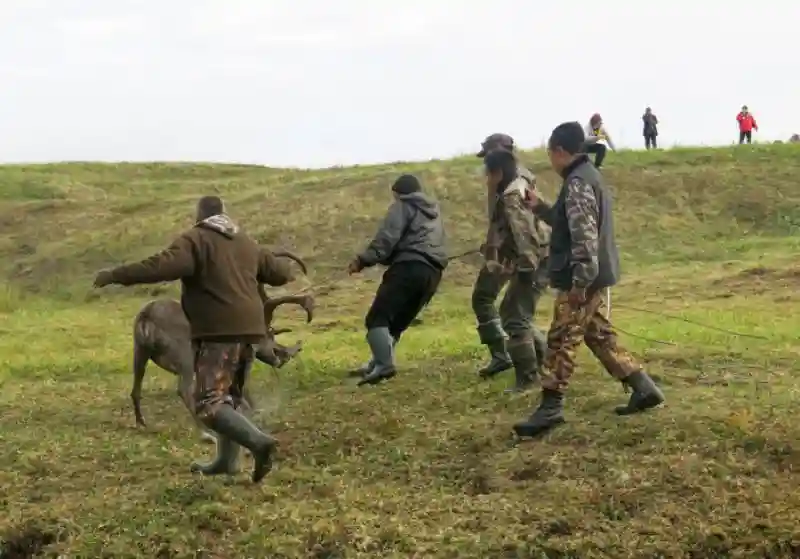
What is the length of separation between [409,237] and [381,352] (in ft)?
3.31

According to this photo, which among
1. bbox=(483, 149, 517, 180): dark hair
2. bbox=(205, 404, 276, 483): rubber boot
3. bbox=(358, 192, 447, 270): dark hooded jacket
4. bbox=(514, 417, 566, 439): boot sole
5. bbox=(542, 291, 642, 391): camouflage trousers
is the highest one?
bbox=(483, 149, 517, 180): dark hair

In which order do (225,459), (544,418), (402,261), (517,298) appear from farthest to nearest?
(402,261) → (517,298) → (544,418) → (225,459)

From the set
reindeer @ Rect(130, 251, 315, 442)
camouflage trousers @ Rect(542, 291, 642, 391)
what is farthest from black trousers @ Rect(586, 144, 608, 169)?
reindeer @ Rect(130, 251, 315, 442)

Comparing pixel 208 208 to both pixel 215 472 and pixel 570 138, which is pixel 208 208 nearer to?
pixel 215 472

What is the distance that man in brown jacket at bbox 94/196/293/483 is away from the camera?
19.7 ft

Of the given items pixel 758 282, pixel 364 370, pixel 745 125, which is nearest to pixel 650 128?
pixel 745 125

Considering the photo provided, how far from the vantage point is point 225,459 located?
6.77 metres

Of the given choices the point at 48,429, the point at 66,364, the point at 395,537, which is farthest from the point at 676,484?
the point at 66,364

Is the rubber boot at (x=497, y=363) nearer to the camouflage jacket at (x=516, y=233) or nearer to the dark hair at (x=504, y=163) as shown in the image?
the camouflage jacket at (x=516, y=233)

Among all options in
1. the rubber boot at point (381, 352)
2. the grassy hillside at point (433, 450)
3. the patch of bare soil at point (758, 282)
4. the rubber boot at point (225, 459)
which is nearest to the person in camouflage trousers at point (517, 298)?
the grassy hillside at point (433, 450)

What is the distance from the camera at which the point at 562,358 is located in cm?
668

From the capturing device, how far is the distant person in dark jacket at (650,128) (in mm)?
28897

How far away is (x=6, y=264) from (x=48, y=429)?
13898 mm

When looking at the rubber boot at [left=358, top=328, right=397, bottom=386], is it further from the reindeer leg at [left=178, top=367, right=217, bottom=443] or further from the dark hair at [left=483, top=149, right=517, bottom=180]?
the dark hair at [left=483, top=149, right=517, bottom=180]
